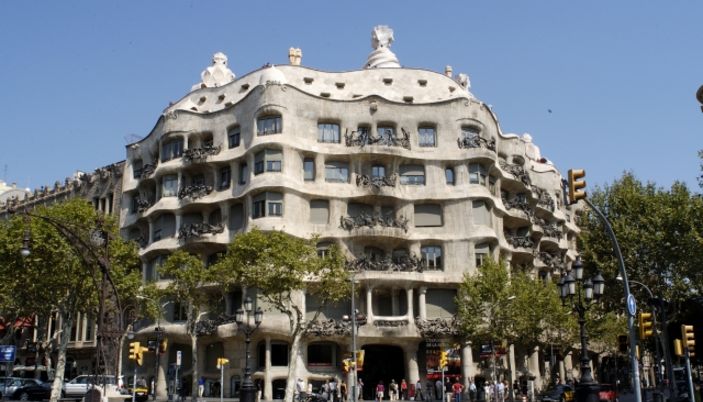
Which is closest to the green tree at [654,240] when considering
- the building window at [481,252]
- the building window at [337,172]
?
the building window at [481,252]

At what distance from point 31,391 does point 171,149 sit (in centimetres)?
2060

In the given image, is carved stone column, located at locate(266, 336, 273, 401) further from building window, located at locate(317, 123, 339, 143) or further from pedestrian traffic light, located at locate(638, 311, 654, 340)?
pedestrian traffic light, located at locate(638, 311, 654, 340)

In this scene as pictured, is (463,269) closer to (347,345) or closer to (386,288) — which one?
(386,288)

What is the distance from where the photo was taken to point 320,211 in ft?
175

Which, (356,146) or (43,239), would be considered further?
(356,146)

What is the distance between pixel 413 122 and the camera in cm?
5575

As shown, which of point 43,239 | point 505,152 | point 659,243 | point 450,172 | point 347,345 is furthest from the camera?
point 505,152

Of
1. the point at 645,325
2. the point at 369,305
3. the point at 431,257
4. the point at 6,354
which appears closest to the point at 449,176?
the point at 431,257

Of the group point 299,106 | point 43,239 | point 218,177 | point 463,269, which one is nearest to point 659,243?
point 463,269

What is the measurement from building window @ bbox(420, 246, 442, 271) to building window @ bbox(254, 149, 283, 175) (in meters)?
11.7

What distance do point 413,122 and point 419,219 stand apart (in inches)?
282

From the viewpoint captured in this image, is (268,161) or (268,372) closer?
(268,372)

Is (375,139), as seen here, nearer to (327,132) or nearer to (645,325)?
(327,132)

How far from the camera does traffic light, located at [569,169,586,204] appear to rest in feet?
66.6
